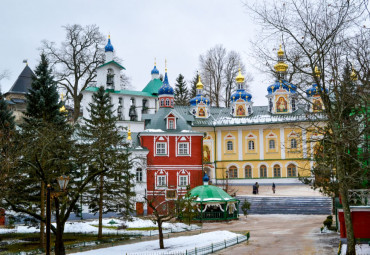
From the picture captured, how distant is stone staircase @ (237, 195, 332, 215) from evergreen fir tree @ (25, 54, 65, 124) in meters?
19.1

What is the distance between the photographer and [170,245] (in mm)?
21109

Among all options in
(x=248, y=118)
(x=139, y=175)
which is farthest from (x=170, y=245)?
(x=248, y=118)


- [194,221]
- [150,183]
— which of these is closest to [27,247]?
[194,221]

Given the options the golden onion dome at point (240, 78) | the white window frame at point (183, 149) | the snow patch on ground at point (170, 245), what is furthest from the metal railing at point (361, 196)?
the golden onion dome at point (240, 78)

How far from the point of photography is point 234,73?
202 ft

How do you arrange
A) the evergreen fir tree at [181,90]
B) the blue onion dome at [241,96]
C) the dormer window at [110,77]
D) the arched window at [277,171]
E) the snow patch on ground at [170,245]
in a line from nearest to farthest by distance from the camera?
the snow patch on ground at [170,245]
the dormer window at [110,77]
the arched window at [277,171]
the blue onion dome at [241,96]
the evergreen fir tree at [181,90]

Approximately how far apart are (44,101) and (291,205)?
2275 cm

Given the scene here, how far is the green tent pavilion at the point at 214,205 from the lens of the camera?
3228cm

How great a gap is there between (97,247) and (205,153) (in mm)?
32314

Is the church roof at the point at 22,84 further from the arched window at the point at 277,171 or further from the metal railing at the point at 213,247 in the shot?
the metal railing at the point at 213,247

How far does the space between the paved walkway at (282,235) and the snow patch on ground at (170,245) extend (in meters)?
1.52

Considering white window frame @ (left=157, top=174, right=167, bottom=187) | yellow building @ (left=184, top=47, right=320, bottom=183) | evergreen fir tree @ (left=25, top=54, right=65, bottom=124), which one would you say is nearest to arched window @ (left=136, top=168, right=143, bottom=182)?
white window frame @ (left=157, top=174, right=167, bottom=187)

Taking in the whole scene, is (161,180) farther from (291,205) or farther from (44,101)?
(44,101)

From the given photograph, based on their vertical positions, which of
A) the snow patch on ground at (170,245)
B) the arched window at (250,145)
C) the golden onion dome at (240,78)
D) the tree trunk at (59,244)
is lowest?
the snow patch on ground at (170,245)
